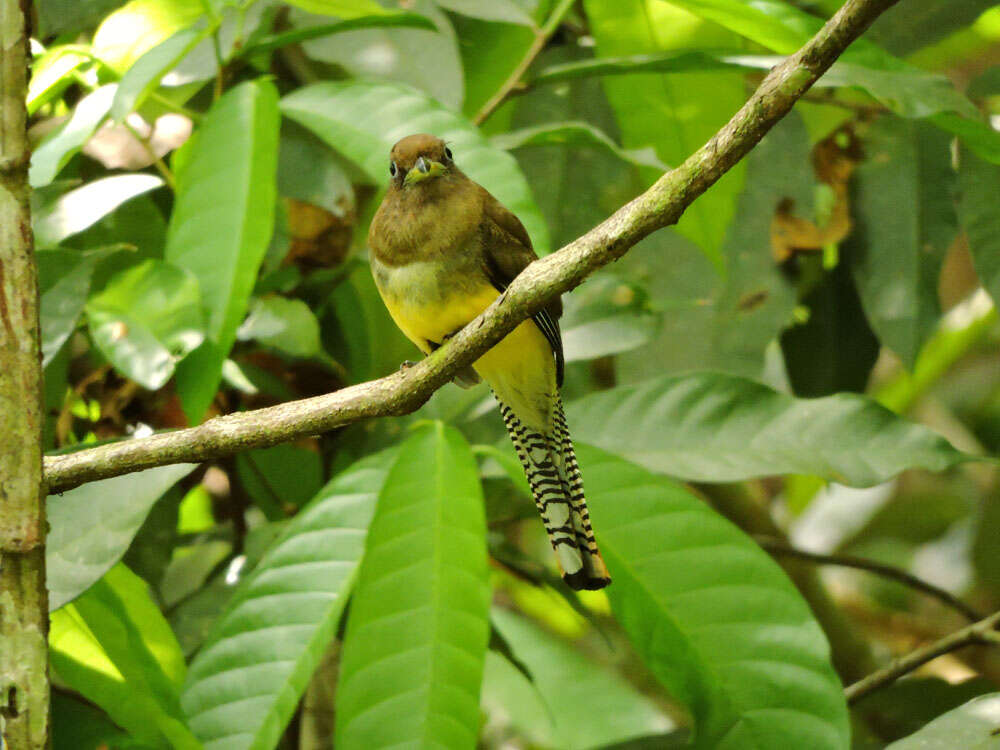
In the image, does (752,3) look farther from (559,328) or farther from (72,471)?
(72,471)

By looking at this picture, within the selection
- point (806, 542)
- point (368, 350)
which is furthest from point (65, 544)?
point (806, 542)

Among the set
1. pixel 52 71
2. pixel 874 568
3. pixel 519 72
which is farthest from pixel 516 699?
pixel 52 71

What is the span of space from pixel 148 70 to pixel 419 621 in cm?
105

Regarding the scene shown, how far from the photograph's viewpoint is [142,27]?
2.37 metres

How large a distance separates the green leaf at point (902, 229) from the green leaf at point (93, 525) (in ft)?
5.28

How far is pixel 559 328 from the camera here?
2500 millimetres

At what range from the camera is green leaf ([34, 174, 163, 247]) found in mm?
2209

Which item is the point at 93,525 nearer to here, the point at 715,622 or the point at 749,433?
the point at 715,622

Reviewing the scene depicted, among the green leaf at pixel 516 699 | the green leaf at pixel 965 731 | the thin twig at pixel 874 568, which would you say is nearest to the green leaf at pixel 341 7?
the green leaf at pixel 965 731

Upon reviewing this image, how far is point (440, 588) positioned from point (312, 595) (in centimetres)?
27

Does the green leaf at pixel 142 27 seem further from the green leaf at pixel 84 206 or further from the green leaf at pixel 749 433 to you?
the green leaf at pixel 749 433

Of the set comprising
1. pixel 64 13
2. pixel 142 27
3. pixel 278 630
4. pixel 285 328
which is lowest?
pixel 278 630

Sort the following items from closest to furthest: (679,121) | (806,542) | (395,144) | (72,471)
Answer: (72,471), (395,144), (679,121), (806,542)

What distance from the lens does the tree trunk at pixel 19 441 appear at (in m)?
1.52
